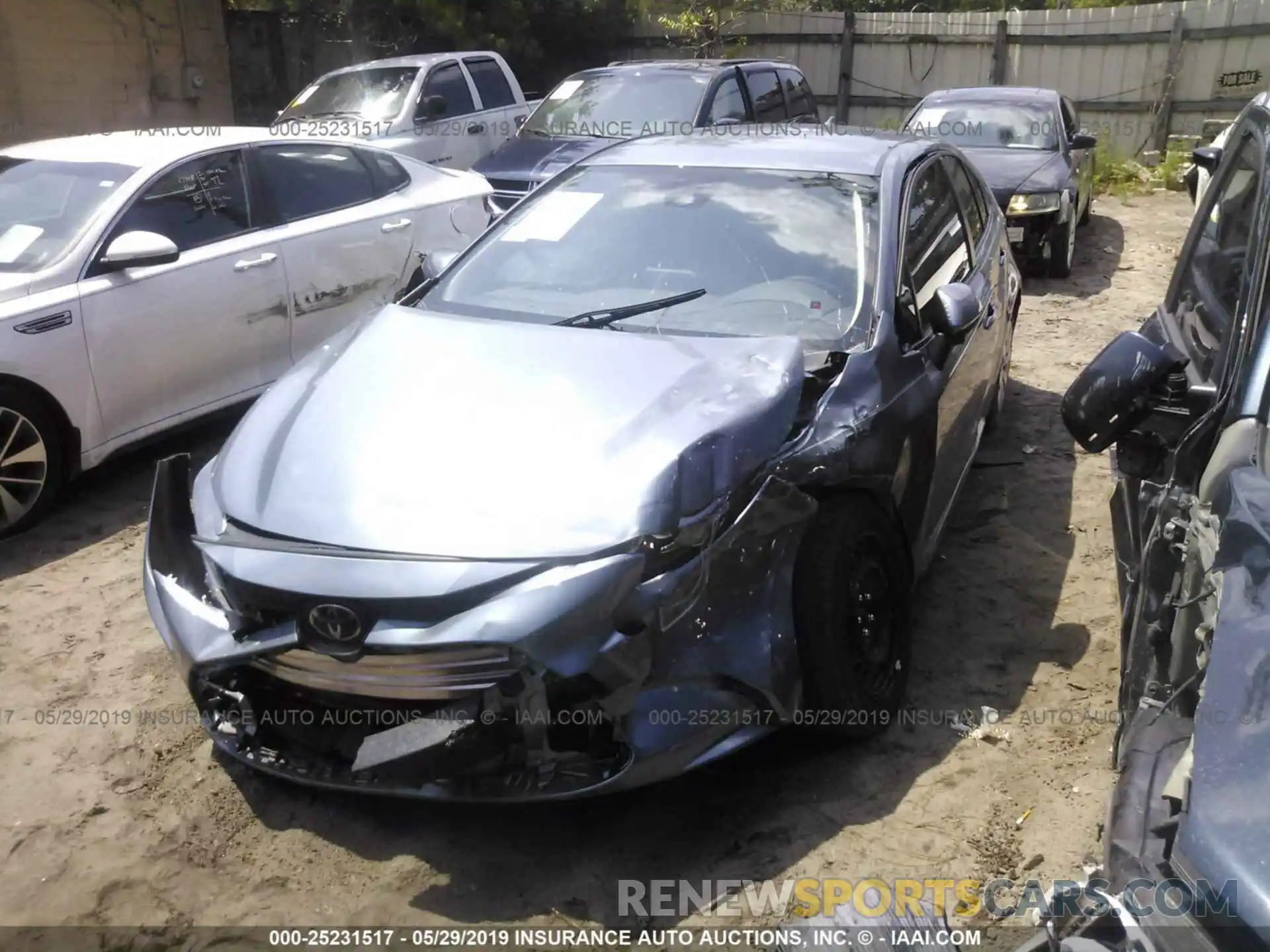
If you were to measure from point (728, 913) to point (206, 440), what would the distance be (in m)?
4.23

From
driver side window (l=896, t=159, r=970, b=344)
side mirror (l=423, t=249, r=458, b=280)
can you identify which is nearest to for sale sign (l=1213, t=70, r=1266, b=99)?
driver side window (l=896, t=159, r=970, b=344)

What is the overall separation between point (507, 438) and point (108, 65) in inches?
496

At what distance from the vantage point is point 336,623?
2.65 m

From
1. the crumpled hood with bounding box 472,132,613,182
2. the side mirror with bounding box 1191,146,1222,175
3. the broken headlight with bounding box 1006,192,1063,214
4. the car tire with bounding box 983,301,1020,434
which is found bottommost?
the car tire with bounding box 983,301,1020,434

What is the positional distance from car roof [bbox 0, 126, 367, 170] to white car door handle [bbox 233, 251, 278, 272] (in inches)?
21.9

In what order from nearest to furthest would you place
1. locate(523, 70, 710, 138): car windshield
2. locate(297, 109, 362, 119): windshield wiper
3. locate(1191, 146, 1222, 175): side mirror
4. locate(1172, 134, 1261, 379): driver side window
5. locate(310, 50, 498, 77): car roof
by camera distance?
locate(1172, 134, 1261, 379): driver side window → locate(1191, 146, 1222, 175): side mirror → locate(523, 70, 710, 138): car windshield → locate(297, 109, 362, 119): windshield wiper → locate(310, 50, 498, 77): car roof

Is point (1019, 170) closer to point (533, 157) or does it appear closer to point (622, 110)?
point (622, 110)

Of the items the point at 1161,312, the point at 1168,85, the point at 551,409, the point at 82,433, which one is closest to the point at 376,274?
the point at 82,433

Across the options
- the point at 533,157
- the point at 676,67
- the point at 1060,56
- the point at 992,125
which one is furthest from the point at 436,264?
the point at 1060,56

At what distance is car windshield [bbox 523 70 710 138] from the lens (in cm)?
944

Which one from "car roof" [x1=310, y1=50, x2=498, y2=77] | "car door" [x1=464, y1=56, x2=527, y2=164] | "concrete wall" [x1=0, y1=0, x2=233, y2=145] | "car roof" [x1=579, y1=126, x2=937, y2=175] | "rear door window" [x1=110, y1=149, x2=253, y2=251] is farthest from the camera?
"concrete wall" [x1=0, y1=0, x2=233, y2=145]

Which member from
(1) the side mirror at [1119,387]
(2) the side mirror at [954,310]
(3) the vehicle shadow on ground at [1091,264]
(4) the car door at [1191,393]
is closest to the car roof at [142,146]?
(2) the side mirror at [954,310]

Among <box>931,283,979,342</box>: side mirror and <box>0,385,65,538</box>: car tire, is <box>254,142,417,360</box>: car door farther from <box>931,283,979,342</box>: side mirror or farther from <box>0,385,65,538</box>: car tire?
<box>931,283,979,342</box>: side mirror

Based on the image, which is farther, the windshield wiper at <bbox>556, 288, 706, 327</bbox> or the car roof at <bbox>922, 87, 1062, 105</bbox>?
the car roof at <bbox>922, 87, 1062, 105</bbox>
